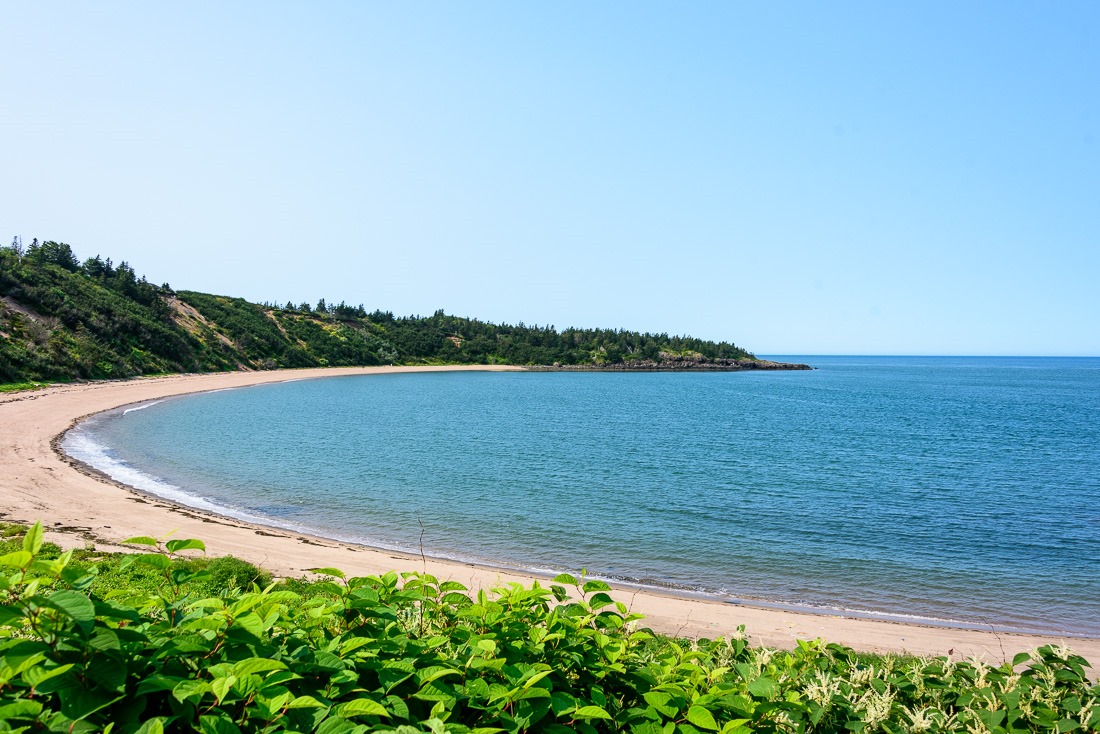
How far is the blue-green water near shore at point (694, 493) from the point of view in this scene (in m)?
18.2

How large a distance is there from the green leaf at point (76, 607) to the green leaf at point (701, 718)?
241 centimetres

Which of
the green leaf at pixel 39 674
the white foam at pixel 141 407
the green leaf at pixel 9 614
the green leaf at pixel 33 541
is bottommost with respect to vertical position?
the white foam at pixel 141 407

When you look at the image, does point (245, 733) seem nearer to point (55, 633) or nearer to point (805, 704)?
point (55, 633)

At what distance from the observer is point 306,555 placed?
17469 mm

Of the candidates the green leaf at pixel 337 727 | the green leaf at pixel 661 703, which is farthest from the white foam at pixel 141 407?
the green leaf at pixel 661 703

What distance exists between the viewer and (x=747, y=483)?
30391mm

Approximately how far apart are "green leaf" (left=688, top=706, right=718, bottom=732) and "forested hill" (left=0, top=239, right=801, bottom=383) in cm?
6446

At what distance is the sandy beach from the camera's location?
13.6 meters

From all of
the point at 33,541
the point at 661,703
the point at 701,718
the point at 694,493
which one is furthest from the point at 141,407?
the point at 701,718

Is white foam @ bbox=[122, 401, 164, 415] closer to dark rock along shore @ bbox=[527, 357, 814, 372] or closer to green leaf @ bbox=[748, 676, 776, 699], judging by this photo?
green leaf @ bbox=[748, 676, 776, 699]

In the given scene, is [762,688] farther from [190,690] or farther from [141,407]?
[141,407]

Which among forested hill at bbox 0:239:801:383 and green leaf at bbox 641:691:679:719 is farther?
forested hill at bbox 0:239:801:383

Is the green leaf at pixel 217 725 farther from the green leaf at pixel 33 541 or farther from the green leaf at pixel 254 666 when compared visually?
the green leaf at pixel 33 541

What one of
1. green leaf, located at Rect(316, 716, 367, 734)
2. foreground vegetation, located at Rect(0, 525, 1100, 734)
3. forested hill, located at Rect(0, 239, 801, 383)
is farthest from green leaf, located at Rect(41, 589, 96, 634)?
forested hill, located at Rect(0, 239, 801, 383)
